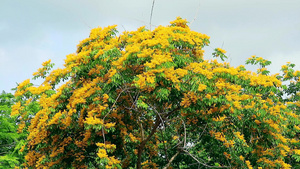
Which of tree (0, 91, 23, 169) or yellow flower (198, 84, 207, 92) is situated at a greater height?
tree (0, 91, 23, 169)

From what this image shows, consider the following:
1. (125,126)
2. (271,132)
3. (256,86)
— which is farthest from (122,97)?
(271,132)

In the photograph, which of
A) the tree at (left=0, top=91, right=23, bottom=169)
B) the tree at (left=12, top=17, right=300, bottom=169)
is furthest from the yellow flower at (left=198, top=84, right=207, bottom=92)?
the tree at (left=0, top=91, right=23, bottom=169)

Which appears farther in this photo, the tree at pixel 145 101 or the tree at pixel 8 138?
the tree at pixel 8 138

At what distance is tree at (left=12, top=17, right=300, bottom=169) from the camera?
7.28 m

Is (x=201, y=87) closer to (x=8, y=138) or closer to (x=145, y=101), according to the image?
(x=145, y=101)

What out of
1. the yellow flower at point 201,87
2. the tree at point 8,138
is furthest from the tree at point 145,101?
the tree at point 8,138

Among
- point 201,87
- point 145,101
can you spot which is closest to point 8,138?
point 145,101

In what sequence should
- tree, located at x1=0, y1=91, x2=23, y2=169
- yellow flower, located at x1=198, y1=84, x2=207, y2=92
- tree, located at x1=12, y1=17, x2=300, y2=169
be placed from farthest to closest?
tree, located at x1=0, y1=91, x2=23, y2=169, tree, located at x1=12, y1=17, x2=300, y2=169, yellow flower, located at x1=198, y1=84, x2=207, y2=92

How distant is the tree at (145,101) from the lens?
7.28 m

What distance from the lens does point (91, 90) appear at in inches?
315

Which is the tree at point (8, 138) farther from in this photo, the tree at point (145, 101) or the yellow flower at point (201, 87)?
the yellow flower at point (201, 87)

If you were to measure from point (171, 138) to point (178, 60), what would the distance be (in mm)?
4585

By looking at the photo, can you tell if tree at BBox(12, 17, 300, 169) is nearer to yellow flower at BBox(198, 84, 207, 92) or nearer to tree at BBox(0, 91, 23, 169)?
yellow flower at BBox(198, 84, 207, 92)

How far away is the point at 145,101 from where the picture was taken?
26.7ft
